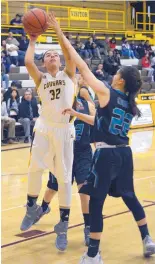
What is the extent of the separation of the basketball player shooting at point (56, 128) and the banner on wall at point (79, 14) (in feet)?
64.2

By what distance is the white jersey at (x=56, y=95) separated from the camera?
5.15 m

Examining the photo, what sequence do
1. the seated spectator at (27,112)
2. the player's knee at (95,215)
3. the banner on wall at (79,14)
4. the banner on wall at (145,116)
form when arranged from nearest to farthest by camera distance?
the player's knee at (95,215), the seated spectator at (27,112), the banner on wall at (145,116), the banner on wall at (79,14)

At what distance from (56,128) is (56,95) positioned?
313mm

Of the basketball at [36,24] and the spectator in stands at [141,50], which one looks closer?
the basketball at [36,24]

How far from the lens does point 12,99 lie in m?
13.9

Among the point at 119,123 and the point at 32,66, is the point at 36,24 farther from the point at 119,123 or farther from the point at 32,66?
the point at 119,123

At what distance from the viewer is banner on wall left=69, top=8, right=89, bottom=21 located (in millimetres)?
24394

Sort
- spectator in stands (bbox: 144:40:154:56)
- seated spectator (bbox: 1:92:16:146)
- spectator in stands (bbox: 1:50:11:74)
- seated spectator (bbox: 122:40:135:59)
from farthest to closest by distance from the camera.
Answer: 1. spectator in stands (bbox: 144:40:154:56)
2. seated spectator (bbox: 122:40:135:59)
3. spectator in stands (bbox: 1:50:11:74)
4. seated spectator (bbox: 1:92:16:146)

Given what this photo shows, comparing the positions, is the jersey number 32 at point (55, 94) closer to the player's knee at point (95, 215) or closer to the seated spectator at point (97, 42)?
the player's knee at point (95, 215)

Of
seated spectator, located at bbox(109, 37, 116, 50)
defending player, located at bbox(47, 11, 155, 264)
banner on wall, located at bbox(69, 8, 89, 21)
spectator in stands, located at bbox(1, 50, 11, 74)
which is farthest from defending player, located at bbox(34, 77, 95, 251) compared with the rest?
banner on wall, located at bbox(69, 8, 89, 21)

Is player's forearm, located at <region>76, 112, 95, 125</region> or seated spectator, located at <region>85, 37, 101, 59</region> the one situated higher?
seated spectator, located at <region>85, 37, 101, 59</region>

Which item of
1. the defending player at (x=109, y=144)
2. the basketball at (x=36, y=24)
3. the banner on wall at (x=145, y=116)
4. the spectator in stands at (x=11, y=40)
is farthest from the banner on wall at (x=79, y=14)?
the defending player at (x=109, y=144)

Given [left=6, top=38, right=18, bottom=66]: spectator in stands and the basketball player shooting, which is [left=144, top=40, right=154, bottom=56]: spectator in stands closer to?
[left=6, top=38, right=18, bottom=66]: spectator in stands

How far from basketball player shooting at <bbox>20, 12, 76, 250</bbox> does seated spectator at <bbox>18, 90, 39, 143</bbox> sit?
8270mm
